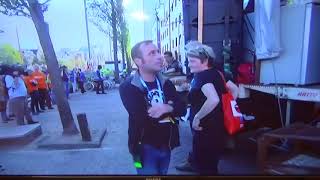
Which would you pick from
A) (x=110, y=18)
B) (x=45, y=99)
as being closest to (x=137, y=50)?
(x=110, y=18)

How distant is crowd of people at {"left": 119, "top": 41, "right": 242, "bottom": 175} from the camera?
1924 millimetres

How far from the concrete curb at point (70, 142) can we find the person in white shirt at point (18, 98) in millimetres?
128

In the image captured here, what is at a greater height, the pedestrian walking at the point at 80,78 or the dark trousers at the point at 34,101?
the pedestrian walking at the point at 80,78

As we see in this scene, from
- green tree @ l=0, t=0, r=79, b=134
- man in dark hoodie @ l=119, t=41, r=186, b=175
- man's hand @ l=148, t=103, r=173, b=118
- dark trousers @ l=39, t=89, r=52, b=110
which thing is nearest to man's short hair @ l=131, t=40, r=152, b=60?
man in dark hoodie @ l=119, t=41, r=186, b=175

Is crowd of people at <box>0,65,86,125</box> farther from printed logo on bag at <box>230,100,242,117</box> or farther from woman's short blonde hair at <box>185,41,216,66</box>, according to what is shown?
printed logo on bag at <box>230,100,242,117</box>

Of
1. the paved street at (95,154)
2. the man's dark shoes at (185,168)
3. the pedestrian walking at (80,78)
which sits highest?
the pedestrian walking at (80,78)

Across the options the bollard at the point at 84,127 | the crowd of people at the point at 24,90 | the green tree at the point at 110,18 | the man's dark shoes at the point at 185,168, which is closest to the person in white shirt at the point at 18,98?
the crowd of people at the point at 24,90

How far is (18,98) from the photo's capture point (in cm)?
208

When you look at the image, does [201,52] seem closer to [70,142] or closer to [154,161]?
[154,161]

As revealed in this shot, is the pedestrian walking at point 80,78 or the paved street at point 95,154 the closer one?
the paved street at point 95,154

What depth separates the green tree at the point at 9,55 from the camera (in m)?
1.98

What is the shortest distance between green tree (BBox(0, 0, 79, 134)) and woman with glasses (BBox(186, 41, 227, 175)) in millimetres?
608

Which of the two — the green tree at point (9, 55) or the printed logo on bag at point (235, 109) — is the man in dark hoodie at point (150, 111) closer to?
the printed logo on bag at point (235, 109)

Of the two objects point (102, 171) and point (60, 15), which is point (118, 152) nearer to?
point (102, 171)
